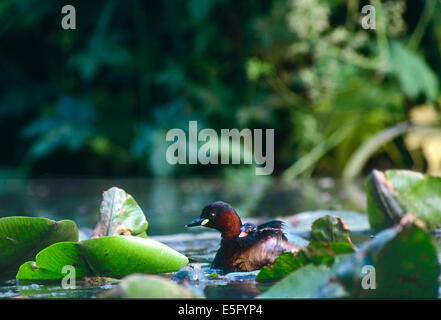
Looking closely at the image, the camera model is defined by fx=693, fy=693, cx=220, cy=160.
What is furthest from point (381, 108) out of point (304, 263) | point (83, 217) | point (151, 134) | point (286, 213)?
point (304, 263)

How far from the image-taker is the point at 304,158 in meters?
4.67

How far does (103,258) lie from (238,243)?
0.71 ft

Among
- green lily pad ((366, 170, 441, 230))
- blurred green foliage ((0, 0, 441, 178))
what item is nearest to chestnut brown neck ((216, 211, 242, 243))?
green lily pad ((366, 170, 441, 230))

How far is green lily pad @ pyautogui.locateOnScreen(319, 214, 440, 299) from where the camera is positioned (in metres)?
0.83

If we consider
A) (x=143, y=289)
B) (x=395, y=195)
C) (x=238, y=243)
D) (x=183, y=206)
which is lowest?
(x=143, y=289)

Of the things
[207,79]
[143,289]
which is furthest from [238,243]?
[207,79]

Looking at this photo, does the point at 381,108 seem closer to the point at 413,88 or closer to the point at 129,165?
the point at 413,88

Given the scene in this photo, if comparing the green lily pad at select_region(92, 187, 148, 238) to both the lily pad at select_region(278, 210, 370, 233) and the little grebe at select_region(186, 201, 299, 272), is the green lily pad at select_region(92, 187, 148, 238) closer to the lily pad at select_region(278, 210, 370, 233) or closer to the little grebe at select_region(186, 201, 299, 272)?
the little grebe at select_region(186, 201, 299, 272)

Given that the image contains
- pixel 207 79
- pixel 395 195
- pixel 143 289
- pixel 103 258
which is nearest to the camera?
pixel 143 289

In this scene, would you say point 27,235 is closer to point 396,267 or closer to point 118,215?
point 118,215

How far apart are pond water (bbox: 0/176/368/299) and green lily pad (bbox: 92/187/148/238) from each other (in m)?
0.13

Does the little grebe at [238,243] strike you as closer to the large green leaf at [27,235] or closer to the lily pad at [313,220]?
the large green leaf at [27,235]

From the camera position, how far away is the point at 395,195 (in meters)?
1.51

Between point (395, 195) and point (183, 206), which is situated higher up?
point (183, 206)
